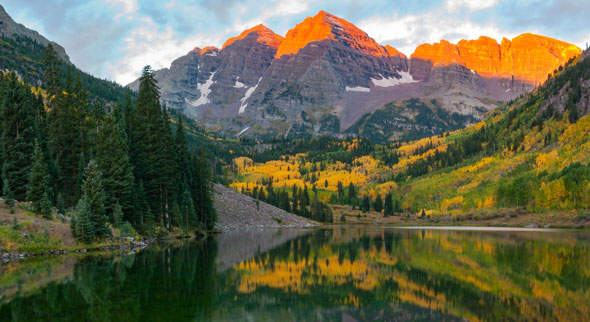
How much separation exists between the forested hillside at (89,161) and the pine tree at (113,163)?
0.14 m

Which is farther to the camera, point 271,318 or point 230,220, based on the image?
point 230,220

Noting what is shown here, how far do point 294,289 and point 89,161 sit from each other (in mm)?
46627

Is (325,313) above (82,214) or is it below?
below

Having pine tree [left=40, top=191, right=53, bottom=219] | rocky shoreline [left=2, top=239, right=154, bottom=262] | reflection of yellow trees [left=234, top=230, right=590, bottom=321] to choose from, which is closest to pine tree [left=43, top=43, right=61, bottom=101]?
pine tree [left=40, top=191, right=53, bottom=219]

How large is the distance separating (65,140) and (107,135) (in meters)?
10.4

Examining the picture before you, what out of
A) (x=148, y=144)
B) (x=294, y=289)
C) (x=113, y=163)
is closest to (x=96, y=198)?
(x=113, y=163)

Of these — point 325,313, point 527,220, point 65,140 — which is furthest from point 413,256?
point 527,220

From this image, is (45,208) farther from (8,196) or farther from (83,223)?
(83,223)

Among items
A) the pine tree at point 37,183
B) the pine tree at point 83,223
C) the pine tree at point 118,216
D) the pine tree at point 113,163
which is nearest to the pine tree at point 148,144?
the pine tree at point 113,163

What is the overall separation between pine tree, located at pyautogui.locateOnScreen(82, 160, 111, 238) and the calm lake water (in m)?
9.74

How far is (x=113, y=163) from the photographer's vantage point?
6500cm

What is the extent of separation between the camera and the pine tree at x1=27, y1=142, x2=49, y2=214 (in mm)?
55406

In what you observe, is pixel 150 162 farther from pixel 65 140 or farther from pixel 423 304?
pixel 423 304

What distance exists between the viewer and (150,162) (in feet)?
255
